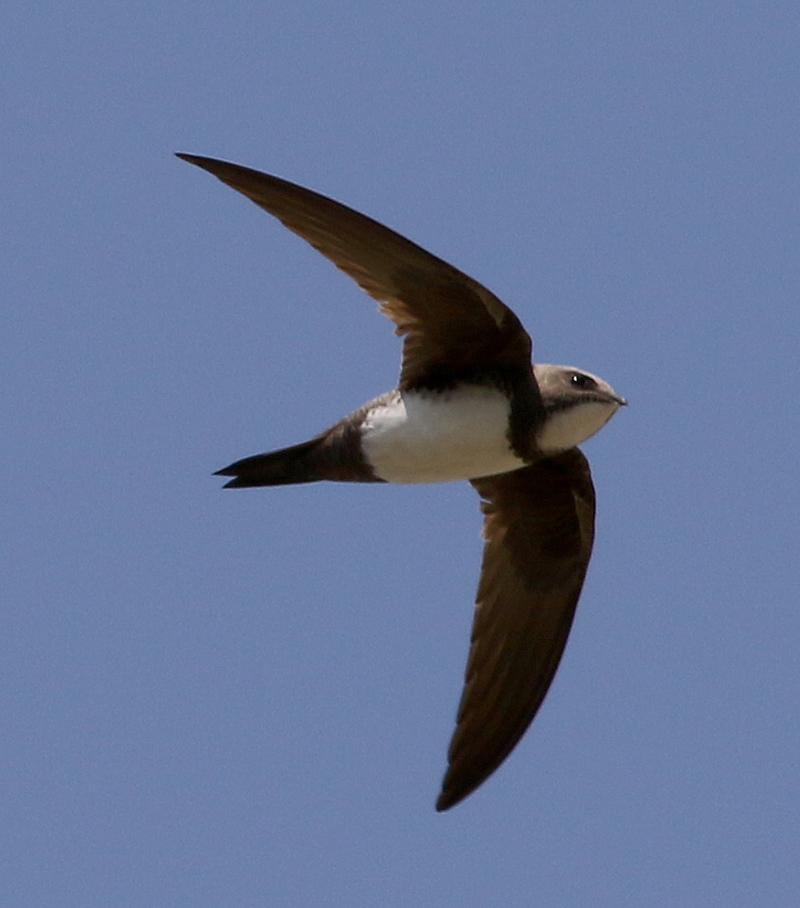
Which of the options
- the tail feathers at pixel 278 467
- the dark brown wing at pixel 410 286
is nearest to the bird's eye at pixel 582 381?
the dark brown wing at pixel 410 286

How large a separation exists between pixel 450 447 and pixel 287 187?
3.91ft

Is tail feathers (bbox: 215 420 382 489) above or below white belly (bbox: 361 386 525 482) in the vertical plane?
below

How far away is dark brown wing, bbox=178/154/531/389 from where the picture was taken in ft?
21.5

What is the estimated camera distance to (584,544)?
26.2 feet

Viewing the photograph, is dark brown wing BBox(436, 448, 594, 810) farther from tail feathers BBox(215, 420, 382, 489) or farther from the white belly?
tail feathers BBox(215, 420, 382, 489)

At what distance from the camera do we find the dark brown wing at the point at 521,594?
7836 mm

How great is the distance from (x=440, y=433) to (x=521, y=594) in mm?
1018

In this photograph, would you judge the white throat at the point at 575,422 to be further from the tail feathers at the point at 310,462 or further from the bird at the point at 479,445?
the tail feathers at the point at 310,462

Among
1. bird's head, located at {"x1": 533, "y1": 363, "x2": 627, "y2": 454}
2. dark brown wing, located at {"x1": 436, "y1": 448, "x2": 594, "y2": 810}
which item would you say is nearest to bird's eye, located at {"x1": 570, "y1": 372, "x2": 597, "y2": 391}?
bird's head, located at {"x1": 533, "y1": 363, "x2": 627, "y2": 454}

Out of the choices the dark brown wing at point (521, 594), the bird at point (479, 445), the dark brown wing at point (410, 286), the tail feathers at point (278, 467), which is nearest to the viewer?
the dark brown wing at point (410, 286)

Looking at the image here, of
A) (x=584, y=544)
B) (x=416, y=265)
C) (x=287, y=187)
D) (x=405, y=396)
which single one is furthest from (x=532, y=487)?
(x=287, y=187)

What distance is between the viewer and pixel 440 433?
23.7ft

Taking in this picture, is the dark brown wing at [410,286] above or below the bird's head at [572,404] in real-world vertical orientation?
above

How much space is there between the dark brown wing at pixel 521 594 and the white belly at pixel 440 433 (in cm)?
57
